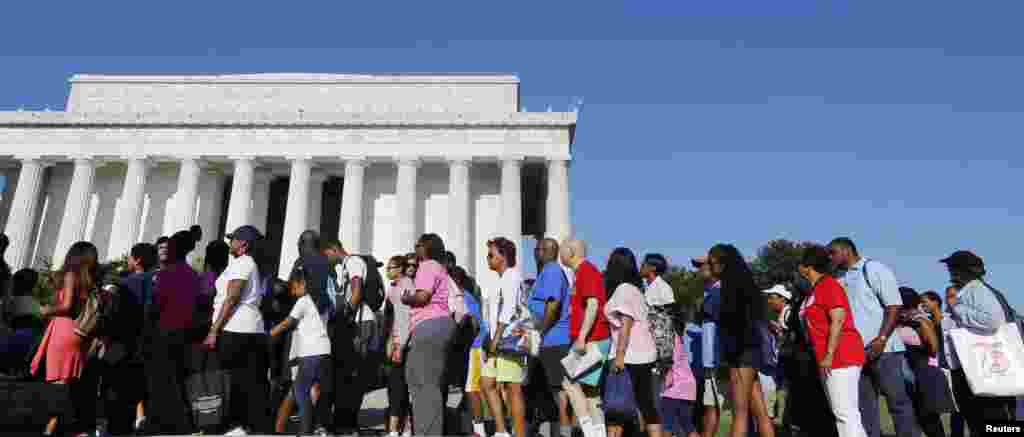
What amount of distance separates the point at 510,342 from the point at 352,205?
92.5ft

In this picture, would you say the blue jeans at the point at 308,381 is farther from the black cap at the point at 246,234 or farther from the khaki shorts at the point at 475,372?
the khaki shorts at the point at 475,372

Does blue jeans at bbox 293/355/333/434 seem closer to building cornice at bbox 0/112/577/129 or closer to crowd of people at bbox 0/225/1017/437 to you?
crowd of people at bbox 0/225/1017/437

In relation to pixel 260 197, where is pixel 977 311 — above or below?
below

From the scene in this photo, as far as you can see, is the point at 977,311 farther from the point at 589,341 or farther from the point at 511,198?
the point at 511,198

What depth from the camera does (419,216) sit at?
119ft

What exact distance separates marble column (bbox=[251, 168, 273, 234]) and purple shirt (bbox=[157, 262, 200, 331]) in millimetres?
30124

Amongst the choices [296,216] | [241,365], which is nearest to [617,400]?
[241,365]

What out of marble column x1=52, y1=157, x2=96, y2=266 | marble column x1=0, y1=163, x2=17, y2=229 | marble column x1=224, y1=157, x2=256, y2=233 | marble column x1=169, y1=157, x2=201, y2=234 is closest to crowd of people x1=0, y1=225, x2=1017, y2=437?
marble column x1=224, y1=157, x2=256, y2=233

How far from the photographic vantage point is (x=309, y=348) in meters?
7.85

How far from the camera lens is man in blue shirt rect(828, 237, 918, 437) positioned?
7309 mm

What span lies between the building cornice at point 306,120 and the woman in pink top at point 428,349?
27822mm

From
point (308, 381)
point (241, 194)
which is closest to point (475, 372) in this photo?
point (308, 381)

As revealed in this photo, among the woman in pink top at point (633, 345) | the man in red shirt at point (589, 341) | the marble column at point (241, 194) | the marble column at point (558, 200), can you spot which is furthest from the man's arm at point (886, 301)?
the marble column at point (241, 194)

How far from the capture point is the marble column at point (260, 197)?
3675 cm
